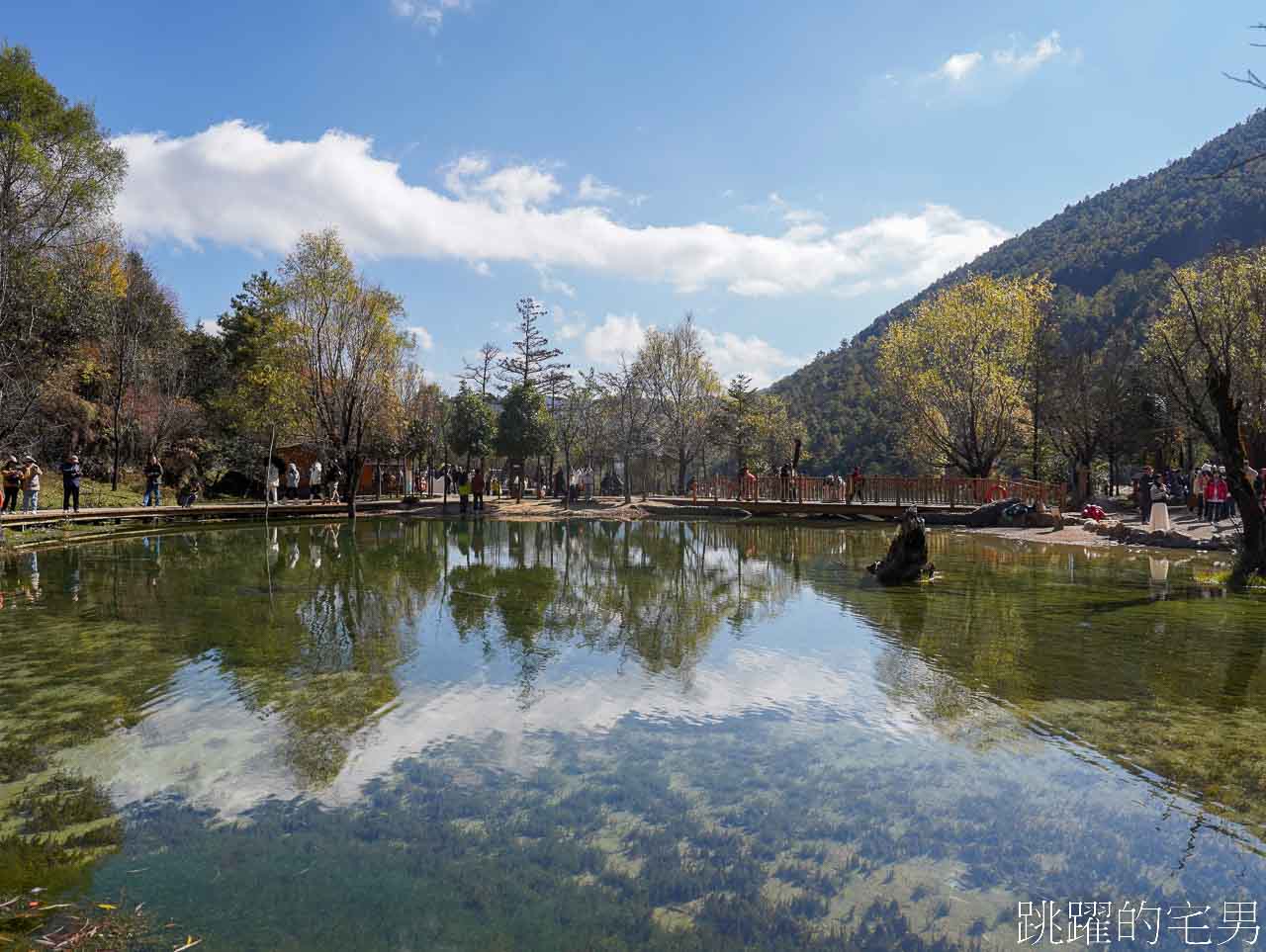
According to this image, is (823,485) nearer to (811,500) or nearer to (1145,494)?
(811,500)

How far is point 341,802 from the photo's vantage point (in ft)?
15.2

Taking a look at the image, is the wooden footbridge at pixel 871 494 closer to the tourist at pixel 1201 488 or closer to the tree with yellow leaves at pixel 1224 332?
the tourist at pixel 1201 488

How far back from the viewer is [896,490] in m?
30.0

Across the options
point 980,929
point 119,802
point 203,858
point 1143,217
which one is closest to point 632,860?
point 980,929

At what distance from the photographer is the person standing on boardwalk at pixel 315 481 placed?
33.7 metres

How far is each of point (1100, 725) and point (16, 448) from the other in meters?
30.9

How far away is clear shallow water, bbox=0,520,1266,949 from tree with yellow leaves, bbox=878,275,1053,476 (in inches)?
904

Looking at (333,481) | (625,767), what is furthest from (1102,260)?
(625,767)

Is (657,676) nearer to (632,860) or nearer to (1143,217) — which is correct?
(632,860)

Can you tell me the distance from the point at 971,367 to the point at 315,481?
95.2 feet

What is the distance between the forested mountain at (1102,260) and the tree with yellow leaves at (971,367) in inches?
1127

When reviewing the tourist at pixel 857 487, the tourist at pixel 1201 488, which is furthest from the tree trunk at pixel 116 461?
the tourist at pixel 1201 488

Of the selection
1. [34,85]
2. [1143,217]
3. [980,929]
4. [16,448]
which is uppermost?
[1143,217]

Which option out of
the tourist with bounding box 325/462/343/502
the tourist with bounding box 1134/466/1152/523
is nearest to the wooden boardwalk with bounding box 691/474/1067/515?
the tourist with bounding box 1134/466/1152/523
